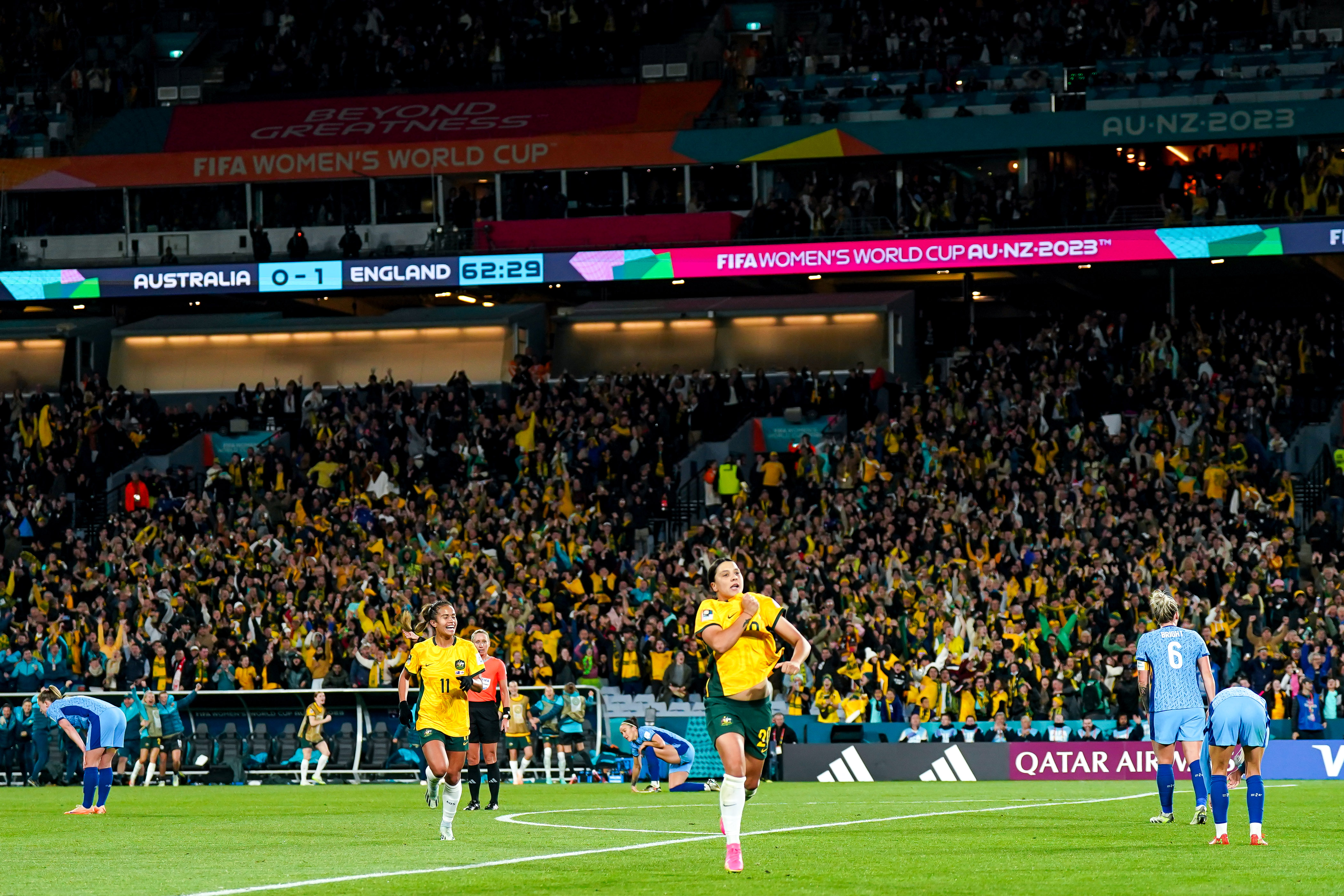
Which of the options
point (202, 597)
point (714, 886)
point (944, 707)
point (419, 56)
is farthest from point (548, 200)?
point (714, 886)

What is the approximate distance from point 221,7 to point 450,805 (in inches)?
1848

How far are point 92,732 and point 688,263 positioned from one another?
2720 centimetres

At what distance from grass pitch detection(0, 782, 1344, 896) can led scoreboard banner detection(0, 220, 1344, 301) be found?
68.4 ft

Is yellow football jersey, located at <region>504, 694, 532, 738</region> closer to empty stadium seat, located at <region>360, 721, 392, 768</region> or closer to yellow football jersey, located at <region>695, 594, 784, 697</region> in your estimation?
empty stadium seat, located at <region>360, 721, 392, 768</region>

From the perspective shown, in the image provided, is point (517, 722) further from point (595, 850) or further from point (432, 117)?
point (432, 117)

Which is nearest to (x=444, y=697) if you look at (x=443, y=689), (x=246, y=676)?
(x=443, y=689)

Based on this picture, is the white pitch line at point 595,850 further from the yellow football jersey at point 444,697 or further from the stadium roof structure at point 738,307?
the stadium roof structure at point 738,307

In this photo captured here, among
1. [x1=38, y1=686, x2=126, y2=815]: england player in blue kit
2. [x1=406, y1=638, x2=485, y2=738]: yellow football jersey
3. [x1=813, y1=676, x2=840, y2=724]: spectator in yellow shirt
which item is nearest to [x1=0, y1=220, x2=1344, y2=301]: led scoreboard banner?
[x1=813, y1=676, x2=840, y2=724]: spectator in yellow shirt

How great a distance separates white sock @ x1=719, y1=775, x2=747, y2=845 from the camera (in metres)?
11.8

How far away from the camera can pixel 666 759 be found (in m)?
26.9

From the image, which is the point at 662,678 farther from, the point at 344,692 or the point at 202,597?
the point at 202,597

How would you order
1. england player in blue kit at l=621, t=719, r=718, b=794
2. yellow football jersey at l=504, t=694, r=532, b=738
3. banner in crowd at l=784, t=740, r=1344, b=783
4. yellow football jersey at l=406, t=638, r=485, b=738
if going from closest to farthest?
yellow football jersey at l=406, t=638, r=485, b=738, england player in blue kit at l=621, t=719, r=718, b=794, banner in crowd at l=784, t=740, r=1344, b=783, yellow football jersey at l=504, t=694, r=532, b=738

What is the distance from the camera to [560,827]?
17.7 m

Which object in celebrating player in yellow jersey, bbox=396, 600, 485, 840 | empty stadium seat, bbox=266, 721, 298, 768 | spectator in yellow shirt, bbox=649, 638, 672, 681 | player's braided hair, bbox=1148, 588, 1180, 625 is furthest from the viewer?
empty stadium seat, bbox=266, 721, 298, 768
